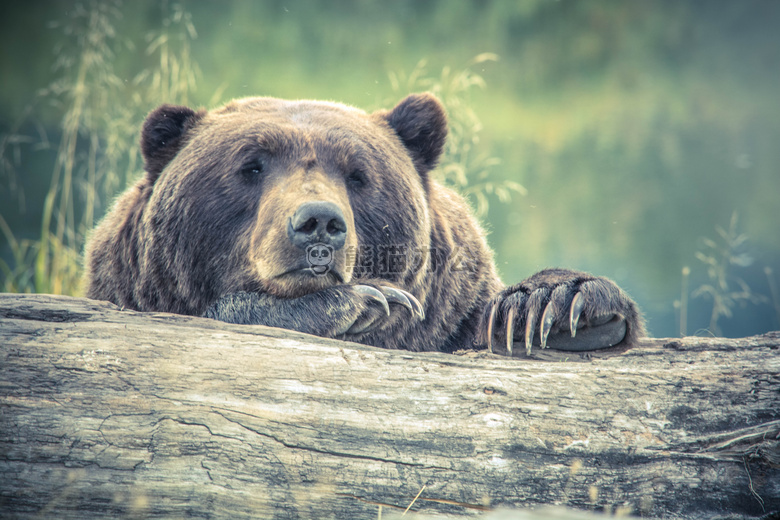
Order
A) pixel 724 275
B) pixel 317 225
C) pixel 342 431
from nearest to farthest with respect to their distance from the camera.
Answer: pixel 342 431 → pixel 317 225 → pixel 724 275

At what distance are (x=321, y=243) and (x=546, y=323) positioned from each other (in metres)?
1.04

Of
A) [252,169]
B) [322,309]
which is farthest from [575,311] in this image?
[252,169]

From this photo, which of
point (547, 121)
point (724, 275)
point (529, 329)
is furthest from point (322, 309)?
point (547, 121)

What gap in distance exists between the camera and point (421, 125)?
359 centimetres

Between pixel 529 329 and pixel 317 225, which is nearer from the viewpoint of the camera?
pixel 317 225

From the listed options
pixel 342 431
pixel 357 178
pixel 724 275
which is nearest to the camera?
pixel 342 431

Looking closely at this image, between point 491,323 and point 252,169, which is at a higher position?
point 252,169

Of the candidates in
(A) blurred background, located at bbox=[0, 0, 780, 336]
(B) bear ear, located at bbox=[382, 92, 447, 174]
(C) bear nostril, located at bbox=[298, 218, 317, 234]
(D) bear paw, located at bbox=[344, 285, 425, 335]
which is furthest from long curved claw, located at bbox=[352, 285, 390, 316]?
(A) blurred background, located at bbox=[0, 0, 780, 336]

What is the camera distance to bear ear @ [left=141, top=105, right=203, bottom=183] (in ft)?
10.5

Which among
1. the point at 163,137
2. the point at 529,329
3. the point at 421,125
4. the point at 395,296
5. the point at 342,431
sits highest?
the point at 421,125

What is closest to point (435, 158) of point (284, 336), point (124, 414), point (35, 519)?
point (284, 336)

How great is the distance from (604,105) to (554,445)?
12.0 m

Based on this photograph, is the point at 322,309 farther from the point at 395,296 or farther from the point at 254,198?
the point at 254,198

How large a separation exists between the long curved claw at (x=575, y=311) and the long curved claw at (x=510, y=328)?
0.25 metres
